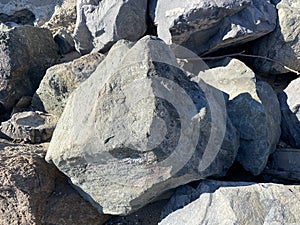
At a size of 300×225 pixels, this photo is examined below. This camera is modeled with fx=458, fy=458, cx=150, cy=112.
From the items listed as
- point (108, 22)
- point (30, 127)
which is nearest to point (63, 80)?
point (30, 127)

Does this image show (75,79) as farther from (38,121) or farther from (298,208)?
(298,208)

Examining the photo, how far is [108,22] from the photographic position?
2691 mm

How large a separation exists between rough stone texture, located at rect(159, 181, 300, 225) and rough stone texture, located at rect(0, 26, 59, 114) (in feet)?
4.45

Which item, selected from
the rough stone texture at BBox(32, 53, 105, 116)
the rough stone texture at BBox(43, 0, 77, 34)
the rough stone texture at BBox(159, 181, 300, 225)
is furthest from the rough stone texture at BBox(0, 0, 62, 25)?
the rough stone texture at BBox(159, 181, 300, 225)

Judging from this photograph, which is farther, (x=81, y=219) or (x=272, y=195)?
(x=81, y=219)

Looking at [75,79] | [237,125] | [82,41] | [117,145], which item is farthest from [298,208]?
[82,41]

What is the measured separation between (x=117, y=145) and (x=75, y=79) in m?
0.80

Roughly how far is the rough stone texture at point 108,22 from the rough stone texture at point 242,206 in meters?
1.15

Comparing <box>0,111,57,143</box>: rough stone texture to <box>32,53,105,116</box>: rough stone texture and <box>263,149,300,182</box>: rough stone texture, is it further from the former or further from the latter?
<box>263,149,300,182</box>: rough stone texture

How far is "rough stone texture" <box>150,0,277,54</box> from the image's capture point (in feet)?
8.00

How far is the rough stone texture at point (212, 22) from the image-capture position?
2.44 metres

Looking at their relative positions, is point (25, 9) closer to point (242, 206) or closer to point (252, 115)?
point (252, 115)

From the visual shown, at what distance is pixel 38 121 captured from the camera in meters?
2.52

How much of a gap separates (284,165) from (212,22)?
0.86m
